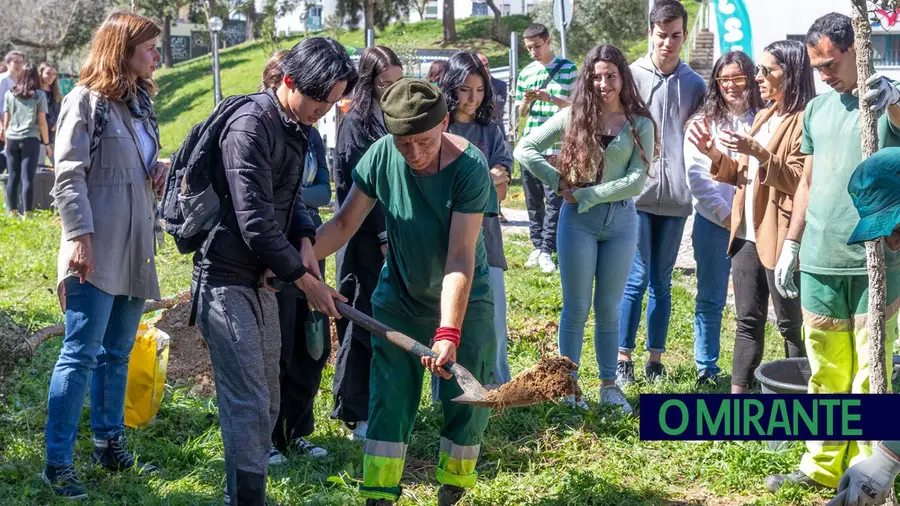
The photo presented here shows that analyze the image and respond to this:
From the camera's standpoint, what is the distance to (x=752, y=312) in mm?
5453

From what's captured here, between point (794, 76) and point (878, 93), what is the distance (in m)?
1.54

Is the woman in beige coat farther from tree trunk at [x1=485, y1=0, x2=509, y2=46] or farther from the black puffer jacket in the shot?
tree trunk at [x1=485, y1=0, x2=509, y2=46]

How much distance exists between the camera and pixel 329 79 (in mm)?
3762

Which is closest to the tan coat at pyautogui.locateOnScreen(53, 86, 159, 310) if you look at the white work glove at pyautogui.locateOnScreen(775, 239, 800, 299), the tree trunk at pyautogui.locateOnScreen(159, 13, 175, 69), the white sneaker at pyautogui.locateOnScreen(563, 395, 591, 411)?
the white sneaker at pyautogui.locateOnScreen(563, 395, 591, 411)

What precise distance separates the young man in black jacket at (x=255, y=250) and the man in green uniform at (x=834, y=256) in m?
2.02

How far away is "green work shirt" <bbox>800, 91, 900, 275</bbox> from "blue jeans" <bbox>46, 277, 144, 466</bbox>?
9.77 feet

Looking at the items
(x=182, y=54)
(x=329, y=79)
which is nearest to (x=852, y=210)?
(x=329, y=79)

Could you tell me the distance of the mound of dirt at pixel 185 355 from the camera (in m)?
6.27

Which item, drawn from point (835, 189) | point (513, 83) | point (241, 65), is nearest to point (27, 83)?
point (513, 83)

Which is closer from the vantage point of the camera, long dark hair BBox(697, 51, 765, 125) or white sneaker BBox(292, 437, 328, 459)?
white sneaker BBox(292, 437, 328, 459)

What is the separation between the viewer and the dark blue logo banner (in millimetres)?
3127

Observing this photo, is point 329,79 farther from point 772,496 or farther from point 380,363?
point 772,496

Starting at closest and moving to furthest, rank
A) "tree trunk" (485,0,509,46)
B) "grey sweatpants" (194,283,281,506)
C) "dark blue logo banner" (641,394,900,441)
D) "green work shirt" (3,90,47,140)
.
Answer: "dark blue logo banner" (641,394,900,441) → "grey sweatpants" (194,283,281,506) → "green work shirt" (3,90,47,140) → "tree trunk" (485,0,509,46)

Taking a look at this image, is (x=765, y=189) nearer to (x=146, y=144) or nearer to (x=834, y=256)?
(x=834, y=256)
